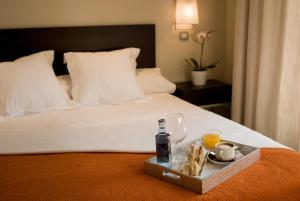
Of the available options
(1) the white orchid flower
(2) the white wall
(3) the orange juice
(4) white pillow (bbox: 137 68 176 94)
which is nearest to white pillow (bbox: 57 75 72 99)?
(2) the white wall

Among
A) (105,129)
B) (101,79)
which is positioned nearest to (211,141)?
(105,129)

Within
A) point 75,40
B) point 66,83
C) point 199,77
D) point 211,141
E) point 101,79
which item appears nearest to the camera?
point 211,141

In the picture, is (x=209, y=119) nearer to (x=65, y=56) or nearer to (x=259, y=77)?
(x=259, y=77)

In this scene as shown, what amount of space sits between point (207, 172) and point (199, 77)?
2.03 metres

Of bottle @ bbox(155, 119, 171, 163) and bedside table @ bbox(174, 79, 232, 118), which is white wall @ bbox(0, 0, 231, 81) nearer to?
bedside table @ bbox(174, 79, 232, 118)

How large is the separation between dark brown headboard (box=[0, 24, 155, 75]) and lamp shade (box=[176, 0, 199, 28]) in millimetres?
294

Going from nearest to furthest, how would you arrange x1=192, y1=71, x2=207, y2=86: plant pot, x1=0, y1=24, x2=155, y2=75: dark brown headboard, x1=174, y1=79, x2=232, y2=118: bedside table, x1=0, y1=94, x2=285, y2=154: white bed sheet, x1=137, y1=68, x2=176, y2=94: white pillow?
1. x1=0, y1=94, x2=285, y2=154: white bed sheet
2. x1=0, y1=24, x2=155, y2=75: dark brown headboard
3. x1=137, y1=68, x2=176, y2=94: white pillow
4. x1=174, y1=79, x2=232, y2=118: bedside table
5. x1=192, y1=71, x2=207, y2=86: plant pot

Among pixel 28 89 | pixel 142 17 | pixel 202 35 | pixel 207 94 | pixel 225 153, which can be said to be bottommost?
pixel 207 94

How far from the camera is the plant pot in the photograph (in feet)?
11.4

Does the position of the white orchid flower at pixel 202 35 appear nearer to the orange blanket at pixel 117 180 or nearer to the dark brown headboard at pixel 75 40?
the dark brown headboard at pixel 75 40

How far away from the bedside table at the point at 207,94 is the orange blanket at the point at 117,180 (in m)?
1.57

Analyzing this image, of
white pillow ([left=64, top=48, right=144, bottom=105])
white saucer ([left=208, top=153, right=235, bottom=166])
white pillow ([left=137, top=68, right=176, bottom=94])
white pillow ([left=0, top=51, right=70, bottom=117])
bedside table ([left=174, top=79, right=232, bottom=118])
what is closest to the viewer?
white saucer ([left=208, top=153, right=235, bottom=166])

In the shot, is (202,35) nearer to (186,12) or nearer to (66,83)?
(186,12)

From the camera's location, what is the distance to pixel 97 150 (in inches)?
75.8
